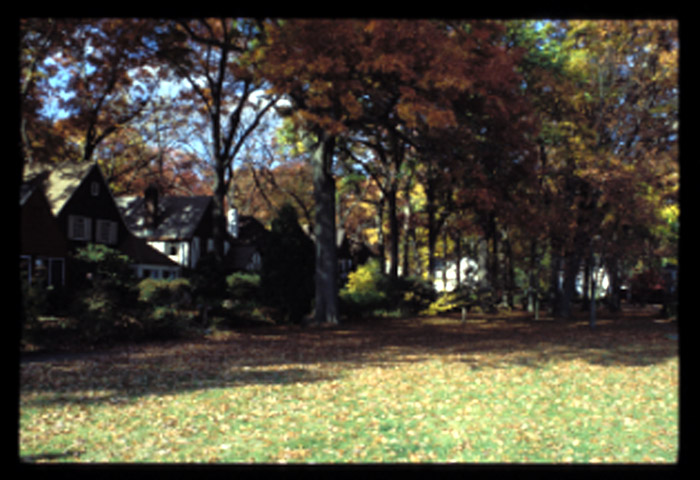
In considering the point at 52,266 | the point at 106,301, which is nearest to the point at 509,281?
the point at 106,301

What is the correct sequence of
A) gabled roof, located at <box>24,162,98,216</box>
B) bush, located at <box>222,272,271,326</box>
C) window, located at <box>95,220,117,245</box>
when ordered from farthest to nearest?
window, located at <box>95,220,117,245</box> → gabled roof, located at <box>24,162,98,216</box> → bush, located at <box>222,272,271,326</box>

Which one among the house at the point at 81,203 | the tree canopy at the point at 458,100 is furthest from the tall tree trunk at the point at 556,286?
the house at the point at 81,203

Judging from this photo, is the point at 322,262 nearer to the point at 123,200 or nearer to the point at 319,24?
the point at 319,24

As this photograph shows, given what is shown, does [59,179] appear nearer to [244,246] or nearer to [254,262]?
[244,246]

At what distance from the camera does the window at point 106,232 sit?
3126 cm

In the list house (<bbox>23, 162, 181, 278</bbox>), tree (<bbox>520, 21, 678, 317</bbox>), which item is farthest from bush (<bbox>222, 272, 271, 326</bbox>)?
tree (<bbox>520, 21, 678, 317</bbox>)

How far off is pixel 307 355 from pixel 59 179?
2188 cm

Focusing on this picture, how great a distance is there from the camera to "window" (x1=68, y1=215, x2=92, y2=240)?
→ 96.4ft

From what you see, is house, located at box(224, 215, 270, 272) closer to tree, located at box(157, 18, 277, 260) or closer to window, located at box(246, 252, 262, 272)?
window, located at box(246, 252, 262, 272)

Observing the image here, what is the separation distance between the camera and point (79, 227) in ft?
98.6

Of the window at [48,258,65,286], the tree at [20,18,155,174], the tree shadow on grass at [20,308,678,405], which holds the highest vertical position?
the tree at [20,18,155,174]

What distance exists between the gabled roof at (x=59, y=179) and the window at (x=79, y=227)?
104 cm

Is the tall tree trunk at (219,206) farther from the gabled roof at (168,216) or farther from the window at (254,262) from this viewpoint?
the window at (254,262)

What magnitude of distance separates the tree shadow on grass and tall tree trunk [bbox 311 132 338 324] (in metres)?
0.99
